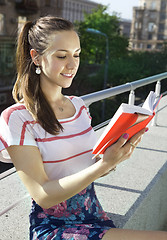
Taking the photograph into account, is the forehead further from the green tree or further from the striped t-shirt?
the green tree

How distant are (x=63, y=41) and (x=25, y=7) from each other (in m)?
31.9

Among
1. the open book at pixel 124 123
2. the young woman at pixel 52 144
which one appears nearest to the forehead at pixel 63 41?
the young woman at pixel 52 144

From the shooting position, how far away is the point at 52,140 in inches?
55.9

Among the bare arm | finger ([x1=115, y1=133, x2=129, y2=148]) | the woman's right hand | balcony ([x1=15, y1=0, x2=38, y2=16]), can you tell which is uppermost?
balcony ([x1=15, y1=0, x2=38, y2=16])

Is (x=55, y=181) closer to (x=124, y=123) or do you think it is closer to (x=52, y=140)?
(x=52, y=140)

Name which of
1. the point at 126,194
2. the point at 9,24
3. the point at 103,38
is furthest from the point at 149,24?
the point at 126,194

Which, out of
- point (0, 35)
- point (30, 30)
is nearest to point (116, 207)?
point (30, 30)

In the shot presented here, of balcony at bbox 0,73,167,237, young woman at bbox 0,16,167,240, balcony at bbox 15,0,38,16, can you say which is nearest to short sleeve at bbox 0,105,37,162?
young woman at bbox 0,16,167,240

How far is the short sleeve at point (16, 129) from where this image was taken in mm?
1312

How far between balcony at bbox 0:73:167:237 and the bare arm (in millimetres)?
538

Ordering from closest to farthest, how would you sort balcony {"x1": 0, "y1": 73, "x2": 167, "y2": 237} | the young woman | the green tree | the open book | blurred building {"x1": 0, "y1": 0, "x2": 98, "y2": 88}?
the open book < the young woman < balcony {"x1": 0, "y1": 73, "x2": 167, "y2": 237} < blurred building {"x1": 0, "y1": 0, "x2": 98, "y2": 88} < the green tree

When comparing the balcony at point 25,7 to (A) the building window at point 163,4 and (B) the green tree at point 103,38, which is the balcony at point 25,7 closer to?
(B) the green tree at point 103,38

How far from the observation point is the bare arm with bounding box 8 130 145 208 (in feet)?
4.11

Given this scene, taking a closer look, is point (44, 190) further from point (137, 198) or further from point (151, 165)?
point (151, 165)
